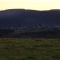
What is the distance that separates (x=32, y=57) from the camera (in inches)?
1083

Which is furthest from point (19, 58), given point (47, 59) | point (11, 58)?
point (47, 59)

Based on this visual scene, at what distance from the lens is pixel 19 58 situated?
26.6 meters

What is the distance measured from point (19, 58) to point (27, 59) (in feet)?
2.37

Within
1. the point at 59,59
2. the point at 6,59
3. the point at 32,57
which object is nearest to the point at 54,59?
the point at 59,59

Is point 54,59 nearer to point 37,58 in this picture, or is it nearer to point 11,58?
point 37,58

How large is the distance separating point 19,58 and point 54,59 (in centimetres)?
311

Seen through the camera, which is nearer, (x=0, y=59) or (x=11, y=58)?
(x=0, y=59)

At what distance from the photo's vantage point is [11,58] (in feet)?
87.4

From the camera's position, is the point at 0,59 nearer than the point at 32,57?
Yes

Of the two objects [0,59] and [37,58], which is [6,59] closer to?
[0,59]

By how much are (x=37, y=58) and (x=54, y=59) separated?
153 centimetres

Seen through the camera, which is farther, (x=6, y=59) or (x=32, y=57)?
(x=32, y=57)

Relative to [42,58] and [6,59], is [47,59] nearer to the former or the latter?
[42,58]

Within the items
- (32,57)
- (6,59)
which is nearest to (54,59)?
(32,57)
